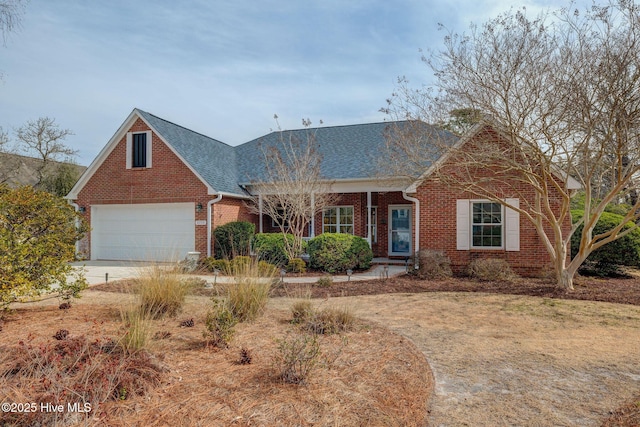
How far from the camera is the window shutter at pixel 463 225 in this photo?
12.5 meters

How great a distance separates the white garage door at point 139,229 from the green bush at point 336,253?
5.30m

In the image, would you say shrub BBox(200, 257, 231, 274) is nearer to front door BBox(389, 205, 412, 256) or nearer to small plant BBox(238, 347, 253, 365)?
front door BBox(389, 205, 412, 256)

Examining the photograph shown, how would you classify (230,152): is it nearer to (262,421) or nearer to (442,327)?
(442,327)

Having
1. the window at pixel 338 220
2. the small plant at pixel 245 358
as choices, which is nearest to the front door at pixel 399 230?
the window at pixel 338 220

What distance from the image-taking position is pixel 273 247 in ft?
43.9

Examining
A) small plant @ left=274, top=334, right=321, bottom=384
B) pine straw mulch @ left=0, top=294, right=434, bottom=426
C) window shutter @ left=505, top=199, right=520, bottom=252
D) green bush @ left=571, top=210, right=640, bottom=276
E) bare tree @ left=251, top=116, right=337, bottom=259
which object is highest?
bare tree @ left=251, top=116, right=337, bottom=259

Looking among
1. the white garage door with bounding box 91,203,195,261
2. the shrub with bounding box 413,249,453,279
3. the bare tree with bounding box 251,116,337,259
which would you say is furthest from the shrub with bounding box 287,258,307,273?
the white garage door with bounding box 91,203,195,261

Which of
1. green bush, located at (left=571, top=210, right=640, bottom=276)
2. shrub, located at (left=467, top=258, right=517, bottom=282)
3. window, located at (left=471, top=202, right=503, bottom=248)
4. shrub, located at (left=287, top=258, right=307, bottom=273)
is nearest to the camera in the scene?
shrub, located at (left=467, top=258, right=517, bottom=282)

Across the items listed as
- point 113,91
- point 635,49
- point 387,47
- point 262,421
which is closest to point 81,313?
point 262,421

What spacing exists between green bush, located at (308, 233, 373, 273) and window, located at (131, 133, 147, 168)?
8060 mm

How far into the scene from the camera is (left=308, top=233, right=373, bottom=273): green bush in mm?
12156

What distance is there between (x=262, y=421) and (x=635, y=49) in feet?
30.2

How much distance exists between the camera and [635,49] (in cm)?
750

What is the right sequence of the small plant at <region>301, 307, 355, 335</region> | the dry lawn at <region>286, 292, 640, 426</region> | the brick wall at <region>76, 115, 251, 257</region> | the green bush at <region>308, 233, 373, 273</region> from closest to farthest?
the dry lawn at <region>286, 292, 640, 426</region>, the small plant at <region>301, 307, 355, 335</region>, the green bush at <region>308, 233, 373, 273</region>, the brick wall at <region>76, 115, 251, 257</region>
